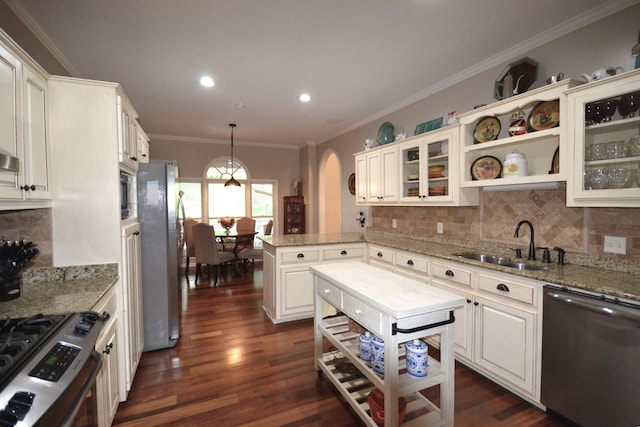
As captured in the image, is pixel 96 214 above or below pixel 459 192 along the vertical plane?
below

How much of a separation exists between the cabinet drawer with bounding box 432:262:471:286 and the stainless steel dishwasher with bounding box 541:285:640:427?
1.87 ft

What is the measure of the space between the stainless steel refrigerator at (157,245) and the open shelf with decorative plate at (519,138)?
269 cm

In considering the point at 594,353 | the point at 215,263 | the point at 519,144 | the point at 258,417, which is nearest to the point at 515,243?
the point at 519,144

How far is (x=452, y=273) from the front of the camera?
2469 millimetres

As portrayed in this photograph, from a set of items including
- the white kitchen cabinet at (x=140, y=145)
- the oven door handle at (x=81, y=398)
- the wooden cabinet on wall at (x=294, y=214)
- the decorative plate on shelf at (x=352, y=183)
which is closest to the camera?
the oven door handle at (x=81, y=398)

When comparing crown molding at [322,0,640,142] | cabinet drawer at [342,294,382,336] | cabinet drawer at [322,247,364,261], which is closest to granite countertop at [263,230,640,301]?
cabinet drawer at [322,247,364,261]

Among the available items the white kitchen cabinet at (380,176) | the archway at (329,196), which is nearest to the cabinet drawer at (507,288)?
the white kitchen cabinet at (380,176)

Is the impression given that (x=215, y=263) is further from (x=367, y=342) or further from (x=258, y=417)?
(x=367, y=342)

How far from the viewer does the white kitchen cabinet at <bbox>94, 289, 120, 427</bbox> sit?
153cm

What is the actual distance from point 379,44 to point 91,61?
8.83 ft

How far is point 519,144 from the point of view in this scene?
2.53 metres

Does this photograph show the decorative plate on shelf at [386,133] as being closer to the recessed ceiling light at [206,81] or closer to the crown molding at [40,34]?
the recessed ceiling light at [206,81]

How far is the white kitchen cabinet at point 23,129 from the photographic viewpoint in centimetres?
135

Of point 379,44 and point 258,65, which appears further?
point 258,65
